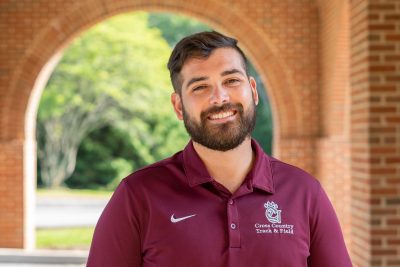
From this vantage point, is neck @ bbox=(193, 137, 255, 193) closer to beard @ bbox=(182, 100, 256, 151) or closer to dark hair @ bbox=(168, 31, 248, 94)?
beard @ bbox=(182, 100, 256, 151)

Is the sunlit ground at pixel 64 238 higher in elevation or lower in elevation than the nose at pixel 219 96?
lower

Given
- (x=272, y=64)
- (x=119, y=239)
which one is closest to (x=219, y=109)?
(x=119, y=239)

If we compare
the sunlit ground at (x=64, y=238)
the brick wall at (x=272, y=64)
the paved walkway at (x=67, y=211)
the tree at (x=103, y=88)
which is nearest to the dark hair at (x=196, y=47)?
the brick wall at (x=272, y=64)

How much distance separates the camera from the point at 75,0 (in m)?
8.77

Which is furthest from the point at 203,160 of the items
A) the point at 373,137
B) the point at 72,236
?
the point at 72,236

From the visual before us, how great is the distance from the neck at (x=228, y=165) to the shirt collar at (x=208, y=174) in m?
0.03

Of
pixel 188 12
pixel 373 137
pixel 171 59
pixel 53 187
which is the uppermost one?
pixel 188 12

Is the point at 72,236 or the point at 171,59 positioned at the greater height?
the point at 171,59

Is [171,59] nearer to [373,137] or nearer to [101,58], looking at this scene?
[373,137]

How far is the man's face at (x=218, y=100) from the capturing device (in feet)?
5.84

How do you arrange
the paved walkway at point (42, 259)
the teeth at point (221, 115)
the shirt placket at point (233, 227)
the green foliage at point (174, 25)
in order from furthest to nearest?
the green foliage at point (174, 25), the paved walkway at point (42, 259), the teeth at point (221, 115), the shirt placket at point (233, 227)

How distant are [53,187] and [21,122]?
1359cm

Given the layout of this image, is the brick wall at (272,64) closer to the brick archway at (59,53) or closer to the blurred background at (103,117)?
the brick archway at (59,53)

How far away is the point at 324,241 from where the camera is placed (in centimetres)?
181
